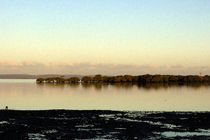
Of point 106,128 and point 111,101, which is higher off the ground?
point 106,128

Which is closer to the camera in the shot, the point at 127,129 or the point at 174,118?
the point at 127,129

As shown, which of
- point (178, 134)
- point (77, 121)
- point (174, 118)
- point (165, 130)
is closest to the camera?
point (178, 134)

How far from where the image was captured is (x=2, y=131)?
2670 centimetres

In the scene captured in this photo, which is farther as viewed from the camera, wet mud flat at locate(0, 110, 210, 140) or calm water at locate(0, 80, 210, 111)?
calm water at locate(0, 80, 210, 111)

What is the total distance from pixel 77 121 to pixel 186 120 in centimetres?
992

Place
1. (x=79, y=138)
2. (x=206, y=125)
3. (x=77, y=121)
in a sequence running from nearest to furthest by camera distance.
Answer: (x=79, y=138), (x=206, y=125), (x=77, y=121)

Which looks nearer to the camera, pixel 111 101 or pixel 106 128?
pixel 106 128

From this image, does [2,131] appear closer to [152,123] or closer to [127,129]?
[127,129]

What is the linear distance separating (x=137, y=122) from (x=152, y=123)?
1.35 m

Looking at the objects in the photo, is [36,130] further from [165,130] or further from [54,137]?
[165,130]

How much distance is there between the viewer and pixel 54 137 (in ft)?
79.6

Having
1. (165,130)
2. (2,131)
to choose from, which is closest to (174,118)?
(165,130)

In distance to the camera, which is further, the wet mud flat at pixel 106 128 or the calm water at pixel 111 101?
the calm water at pixel 111 101

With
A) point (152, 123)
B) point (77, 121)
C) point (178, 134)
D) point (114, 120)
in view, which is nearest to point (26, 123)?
point (77, 121)
